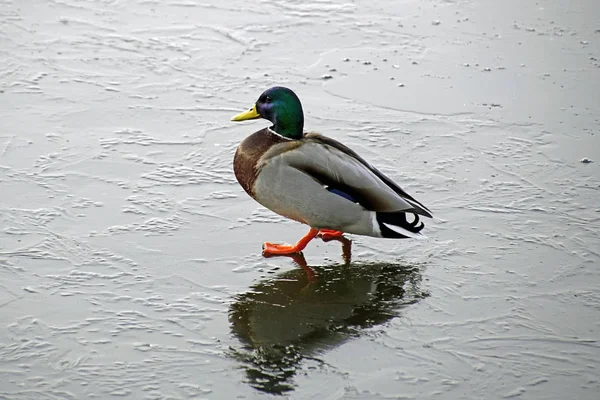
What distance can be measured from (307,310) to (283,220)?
0.99m

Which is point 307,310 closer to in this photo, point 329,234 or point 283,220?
point 329,234

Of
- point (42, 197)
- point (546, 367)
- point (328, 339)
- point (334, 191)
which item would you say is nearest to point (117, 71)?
point (42, 197)

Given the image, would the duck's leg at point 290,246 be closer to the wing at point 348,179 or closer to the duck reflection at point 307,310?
the duck reflection at point 307,310

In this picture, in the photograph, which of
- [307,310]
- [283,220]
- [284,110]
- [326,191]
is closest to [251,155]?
[284,110]

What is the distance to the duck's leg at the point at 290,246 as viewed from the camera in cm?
454

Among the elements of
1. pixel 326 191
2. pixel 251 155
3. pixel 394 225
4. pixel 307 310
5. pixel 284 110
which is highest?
pixel 284 110

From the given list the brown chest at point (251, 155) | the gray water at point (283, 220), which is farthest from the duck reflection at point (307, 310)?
the brown chest at point (251, 155)

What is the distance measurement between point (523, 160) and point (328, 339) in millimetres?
2332

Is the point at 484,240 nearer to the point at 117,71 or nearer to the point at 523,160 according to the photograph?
the point at 523,160

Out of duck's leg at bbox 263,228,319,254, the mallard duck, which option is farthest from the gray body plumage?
duck's leg at bbox 263,228,319,254

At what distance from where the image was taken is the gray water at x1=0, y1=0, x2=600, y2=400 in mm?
3639

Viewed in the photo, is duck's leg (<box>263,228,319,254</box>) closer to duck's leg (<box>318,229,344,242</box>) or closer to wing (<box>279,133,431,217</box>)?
duck's leg (<box>318,229,344,242</box>)

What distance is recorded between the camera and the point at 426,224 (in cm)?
486

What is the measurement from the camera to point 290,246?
4.61 m
